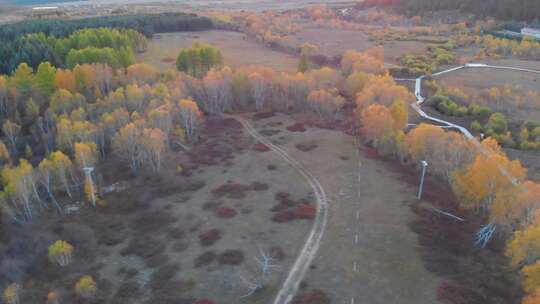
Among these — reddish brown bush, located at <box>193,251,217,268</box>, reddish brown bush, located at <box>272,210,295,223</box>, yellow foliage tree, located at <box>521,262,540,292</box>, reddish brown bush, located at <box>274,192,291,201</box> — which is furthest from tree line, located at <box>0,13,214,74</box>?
yellow foliage tree, located at <box>521,262,540,292</box>

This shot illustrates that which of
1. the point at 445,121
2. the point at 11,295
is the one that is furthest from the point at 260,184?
the point at 445,121

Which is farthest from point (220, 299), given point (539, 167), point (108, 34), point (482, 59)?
point (482, 59)

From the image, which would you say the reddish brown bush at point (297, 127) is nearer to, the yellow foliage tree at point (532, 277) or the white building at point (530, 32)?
the yellow foliage tree at point (532, 277)

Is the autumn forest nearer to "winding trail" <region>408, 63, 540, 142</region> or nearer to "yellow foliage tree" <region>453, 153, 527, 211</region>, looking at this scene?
"yellow foliage tree" <region>453, 153, 527, 211</region>

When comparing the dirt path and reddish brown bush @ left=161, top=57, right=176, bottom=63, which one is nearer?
the dirt path

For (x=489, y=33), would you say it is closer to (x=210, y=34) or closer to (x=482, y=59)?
(x=482, y=59)

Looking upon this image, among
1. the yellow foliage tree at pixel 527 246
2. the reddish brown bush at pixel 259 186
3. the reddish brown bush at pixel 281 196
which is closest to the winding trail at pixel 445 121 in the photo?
the yellow foliage tree at pixel 527 246
